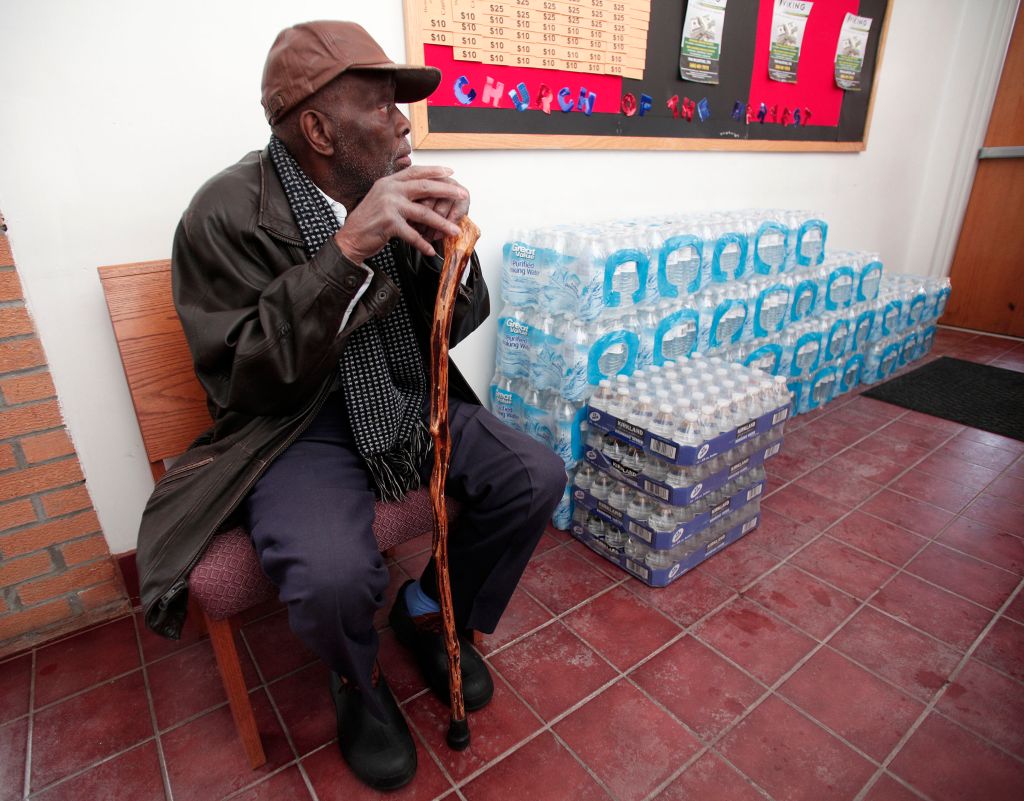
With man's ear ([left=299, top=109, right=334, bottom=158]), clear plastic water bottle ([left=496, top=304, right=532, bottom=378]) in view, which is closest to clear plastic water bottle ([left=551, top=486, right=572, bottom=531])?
clear plastic water bottle ([left=496, top=304, right=532, bottom=378])

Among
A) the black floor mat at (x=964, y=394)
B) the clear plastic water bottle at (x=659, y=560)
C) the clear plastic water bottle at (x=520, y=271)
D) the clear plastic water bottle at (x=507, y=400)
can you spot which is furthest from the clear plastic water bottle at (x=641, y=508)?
the black floor mat at (x=964, y=394)

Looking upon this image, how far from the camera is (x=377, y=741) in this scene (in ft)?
4.18

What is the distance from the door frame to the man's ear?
15.1 ft

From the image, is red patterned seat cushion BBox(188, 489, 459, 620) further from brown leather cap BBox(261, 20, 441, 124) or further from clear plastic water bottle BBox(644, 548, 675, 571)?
clear plastic water bottle BBox(644, 548, 675, 571)

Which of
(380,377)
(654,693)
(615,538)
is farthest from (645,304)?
(654,693)

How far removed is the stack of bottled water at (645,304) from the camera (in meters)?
1.95

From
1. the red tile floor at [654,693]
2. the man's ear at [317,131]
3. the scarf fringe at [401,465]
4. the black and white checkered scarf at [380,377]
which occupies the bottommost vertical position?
the red tile floor at [654,693]

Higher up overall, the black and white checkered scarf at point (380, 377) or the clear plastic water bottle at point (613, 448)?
the black and white checkered scarf at point (380, 377)

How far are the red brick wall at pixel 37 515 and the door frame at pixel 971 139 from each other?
17.4 ft

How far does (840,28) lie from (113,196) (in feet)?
11.3

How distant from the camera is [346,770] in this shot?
51.5 inches

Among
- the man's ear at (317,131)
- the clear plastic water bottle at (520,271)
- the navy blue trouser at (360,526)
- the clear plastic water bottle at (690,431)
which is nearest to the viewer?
A: the navy blue trouser at (360,526)

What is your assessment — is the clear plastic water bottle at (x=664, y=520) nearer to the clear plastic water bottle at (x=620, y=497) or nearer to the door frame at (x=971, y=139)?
the clear plastic water bottle at (x=620, y=497)

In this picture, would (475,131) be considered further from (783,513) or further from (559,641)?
(783,513)
